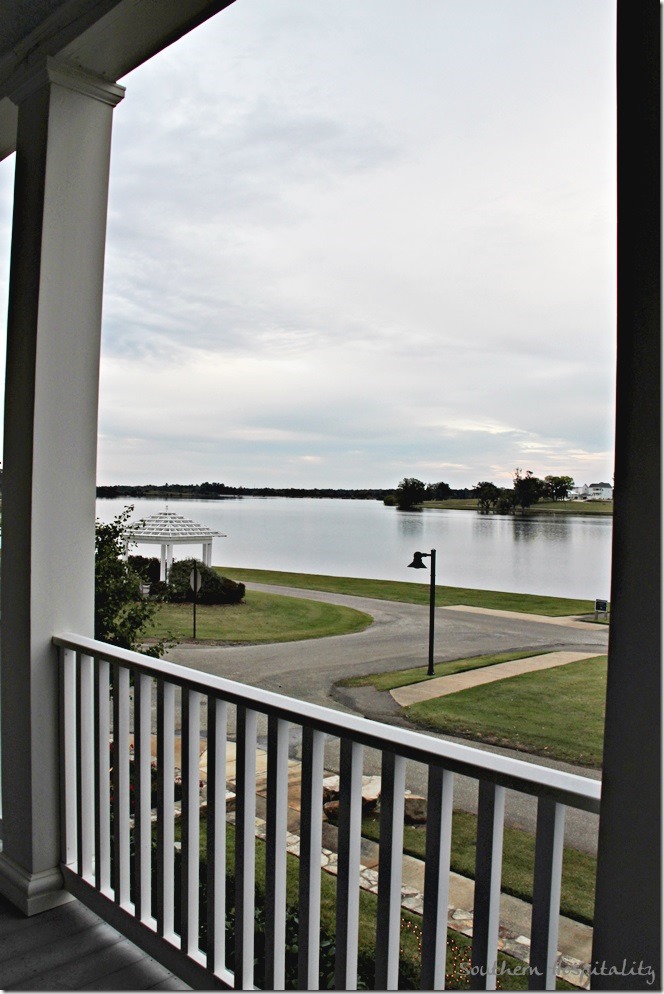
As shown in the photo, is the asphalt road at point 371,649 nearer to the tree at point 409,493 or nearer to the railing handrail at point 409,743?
the tree at point 409,493

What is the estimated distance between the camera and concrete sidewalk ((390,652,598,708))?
3.34 metres

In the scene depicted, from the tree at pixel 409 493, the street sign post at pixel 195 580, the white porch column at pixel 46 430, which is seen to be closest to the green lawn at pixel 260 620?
the street sign post at pixel 195 580

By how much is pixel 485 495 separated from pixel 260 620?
4.92ft

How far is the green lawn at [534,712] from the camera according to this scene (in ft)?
9.32

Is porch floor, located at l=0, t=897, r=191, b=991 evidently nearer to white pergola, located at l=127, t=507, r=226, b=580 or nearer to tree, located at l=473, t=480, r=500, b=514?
white pergola, located at l=127, t=507, r=226, b=580

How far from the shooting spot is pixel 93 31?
1.75 metres

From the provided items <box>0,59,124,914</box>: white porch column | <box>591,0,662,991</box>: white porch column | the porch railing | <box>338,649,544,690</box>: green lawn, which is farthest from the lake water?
<box>591,0,662,991</box>: white porch column

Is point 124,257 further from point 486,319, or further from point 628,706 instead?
point 628,706

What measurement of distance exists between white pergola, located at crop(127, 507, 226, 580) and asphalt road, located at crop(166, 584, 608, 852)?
466 millimetres

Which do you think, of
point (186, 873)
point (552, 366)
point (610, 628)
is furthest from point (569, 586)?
point (610, 628)

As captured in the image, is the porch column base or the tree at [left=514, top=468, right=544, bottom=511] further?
the tree at [left=514, top=468, right=544, bottom=511]

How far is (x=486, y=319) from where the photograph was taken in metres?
3.27

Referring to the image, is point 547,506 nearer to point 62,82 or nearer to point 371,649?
point 371,649

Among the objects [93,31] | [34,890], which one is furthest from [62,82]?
[34,890]
